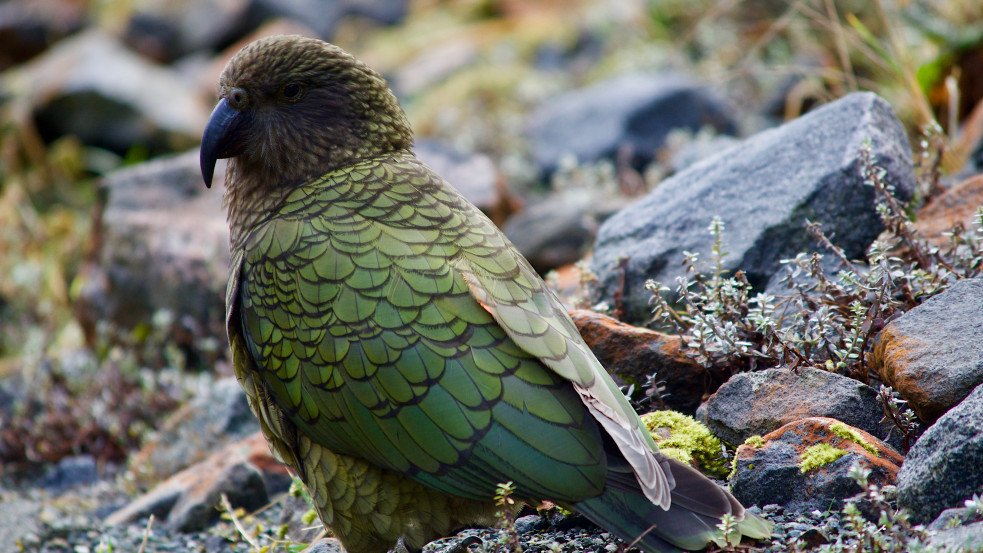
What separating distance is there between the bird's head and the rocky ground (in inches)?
48.0

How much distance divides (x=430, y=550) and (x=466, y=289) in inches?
37.7

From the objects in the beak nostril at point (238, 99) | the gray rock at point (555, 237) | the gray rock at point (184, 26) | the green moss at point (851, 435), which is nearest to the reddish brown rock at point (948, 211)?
the green moss at point (851, 435)

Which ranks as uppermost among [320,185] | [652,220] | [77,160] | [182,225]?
[77,160]

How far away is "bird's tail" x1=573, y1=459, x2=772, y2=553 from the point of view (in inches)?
102

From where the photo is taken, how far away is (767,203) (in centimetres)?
393

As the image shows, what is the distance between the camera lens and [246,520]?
4.04 metres

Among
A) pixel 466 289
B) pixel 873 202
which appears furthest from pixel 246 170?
pixel 873 202

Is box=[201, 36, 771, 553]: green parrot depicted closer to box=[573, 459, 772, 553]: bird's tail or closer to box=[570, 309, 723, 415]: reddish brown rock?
box=[573, 459, 772, 553]: bird's tail

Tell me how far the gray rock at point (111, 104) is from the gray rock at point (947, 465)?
965 cm

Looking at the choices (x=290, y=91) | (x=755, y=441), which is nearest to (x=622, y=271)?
(x=755, y=441)

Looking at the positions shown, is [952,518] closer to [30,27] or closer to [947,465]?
[947,465]

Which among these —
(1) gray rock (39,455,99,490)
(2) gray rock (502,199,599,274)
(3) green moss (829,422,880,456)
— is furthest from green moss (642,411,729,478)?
(1) gray rock (39,455,99,490)

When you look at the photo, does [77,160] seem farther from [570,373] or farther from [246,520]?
[570,373]

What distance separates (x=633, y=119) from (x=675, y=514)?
5.43 metres
